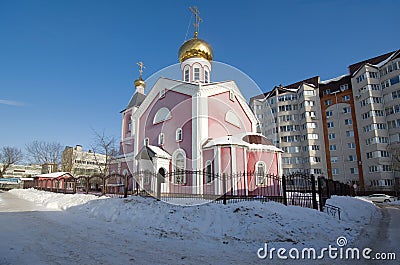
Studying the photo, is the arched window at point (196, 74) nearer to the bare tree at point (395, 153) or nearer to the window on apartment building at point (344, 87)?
the bare tree at point (395, 153)

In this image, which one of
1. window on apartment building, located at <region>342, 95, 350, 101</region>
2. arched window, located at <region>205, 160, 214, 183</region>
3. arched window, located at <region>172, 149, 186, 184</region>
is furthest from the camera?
window on apartment building, located at <region>342, 95, 350, 101</region>

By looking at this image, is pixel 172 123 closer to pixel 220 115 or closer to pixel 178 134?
pixel 178 134

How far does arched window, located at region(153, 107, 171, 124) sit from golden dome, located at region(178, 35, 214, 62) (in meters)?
5.47

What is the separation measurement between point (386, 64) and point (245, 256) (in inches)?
1648

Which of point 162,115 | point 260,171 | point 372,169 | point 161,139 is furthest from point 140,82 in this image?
point 372,169

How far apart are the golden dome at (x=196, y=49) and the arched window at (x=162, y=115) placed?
5471 millimetres

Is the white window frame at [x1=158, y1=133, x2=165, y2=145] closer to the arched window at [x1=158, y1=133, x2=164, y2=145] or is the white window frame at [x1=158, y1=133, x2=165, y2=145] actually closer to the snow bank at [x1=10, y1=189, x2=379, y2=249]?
the arched window at [x1=158, y1=133, x2=164, y2=145]

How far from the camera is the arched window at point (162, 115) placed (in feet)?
60.8

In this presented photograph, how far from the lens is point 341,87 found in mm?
41469

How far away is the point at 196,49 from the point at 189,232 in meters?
16.8

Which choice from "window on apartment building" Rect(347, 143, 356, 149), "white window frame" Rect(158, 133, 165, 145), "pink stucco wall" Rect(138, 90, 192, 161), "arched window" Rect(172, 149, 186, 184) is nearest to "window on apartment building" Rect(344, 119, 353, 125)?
"window on apartment building" Rect(347, 143, 356, 149)

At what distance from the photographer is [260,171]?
1605 centimetres

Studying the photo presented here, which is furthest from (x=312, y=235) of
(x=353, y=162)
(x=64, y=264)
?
(x=353, y=162)

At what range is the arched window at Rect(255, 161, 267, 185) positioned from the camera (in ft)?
50.4
